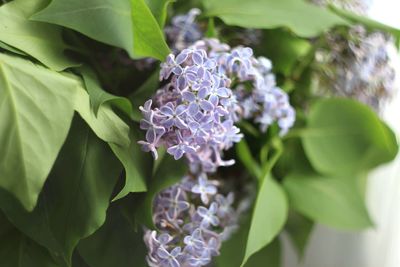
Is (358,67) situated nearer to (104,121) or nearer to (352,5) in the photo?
(352,5)

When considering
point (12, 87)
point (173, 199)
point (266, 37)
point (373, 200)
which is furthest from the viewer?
point (373, 200)

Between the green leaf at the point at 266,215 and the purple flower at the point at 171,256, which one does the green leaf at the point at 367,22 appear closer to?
the green leaf at the point at 266,215

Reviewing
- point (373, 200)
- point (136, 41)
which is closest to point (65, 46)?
point (136, 41)

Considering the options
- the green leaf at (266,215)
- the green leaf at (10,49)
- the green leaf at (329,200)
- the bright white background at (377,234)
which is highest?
the green leaf at (10,49)

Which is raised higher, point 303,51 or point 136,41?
point 136,41

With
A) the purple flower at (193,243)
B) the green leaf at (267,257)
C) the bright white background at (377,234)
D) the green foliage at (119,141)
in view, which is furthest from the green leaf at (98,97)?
the bright white background at (377,234)

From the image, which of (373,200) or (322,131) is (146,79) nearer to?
(322,131)
